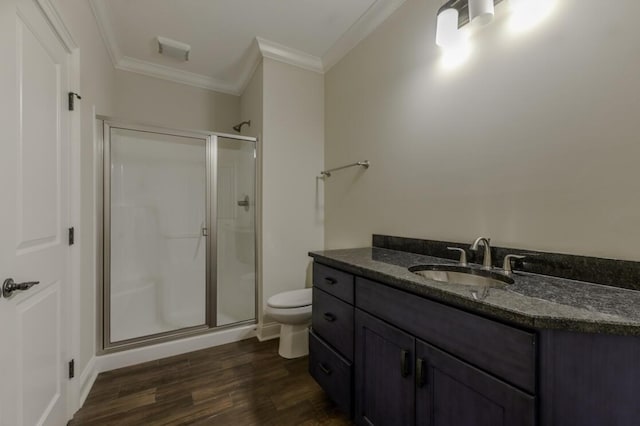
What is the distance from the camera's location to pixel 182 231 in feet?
8.94

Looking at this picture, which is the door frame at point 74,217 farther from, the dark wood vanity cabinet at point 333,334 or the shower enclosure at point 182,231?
the dark wood vanity cabinet at point 333,334

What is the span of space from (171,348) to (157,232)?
3.53 feet

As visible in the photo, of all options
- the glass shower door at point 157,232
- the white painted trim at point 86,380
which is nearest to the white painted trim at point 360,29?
the glass shower door at point 157,232

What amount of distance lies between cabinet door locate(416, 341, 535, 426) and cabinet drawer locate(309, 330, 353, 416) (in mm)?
422

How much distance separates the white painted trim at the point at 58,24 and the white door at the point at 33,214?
1.3 inches

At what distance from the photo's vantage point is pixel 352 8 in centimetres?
199

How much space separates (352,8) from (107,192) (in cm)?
227

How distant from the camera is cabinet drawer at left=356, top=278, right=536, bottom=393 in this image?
0.71 m

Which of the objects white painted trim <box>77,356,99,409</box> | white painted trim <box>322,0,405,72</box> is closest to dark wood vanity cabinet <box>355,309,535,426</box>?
white painted trim <box>77,356,99,409</box>

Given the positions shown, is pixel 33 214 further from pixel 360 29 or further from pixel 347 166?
pixel 360 29

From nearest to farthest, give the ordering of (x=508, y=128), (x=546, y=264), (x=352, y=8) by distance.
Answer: (x=546, y=264) → (x=508, y=128) → (x=352, y=8)

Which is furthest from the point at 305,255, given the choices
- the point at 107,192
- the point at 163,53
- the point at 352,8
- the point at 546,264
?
the point at 163,53

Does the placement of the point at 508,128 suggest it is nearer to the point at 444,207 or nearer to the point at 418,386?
the point at 444,207

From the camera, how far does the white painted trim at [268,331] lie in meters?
2.38
